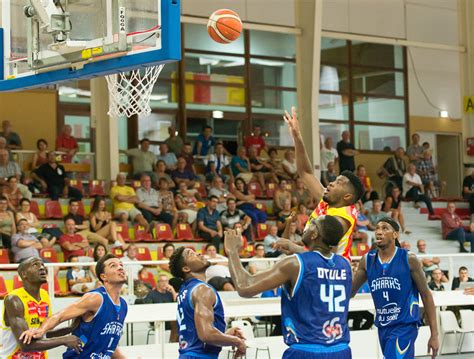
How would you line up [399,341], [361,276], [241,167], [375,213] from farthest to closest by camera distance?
[241,167] < [375,213] < [361,276] < [399,341]

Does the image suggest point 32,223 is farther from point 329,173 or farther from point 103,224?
point 329,173

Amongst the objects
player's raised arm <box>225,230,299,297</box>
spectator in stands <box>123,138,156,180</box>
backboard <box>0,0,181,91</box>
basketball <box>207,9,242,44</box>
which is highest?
basketball <box>207,9,242,44</box>

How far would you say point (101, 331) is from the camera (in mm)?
6949

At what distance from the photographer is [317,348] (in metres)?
5.91

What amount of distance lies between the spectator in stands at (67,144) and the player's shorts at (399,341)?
1229cm

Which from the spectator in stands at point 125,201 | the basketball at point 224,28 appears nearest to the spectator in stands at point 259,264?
the spectator in stands at point 125,201

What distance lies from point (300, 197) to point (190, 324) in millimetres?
13372

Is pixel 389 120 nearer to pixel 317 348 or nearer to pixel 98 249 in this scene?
A: pixel 98 249

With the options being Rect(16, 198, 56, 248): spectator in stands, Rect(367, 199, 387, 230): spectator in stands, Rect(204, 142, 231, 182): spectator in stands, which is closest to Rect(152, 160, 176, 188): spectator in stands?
Rect(204, 142, 231, 182): spectator in stands

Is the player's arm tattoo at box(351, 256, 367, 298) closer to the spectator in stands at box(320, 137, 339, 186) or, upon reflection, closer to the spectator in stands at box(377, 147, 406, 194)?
the spectator in stands at box(320, 137, 339, 186)

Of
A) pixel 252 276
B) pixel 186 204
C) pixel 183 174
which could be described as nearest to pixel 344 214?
pixel 252 276

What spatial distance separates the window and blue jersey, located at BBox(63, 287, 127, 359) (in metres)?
17.8

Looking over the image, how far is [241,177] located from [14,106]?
523cm

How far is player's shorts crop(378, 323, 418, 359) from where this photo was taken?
25.7 feet
